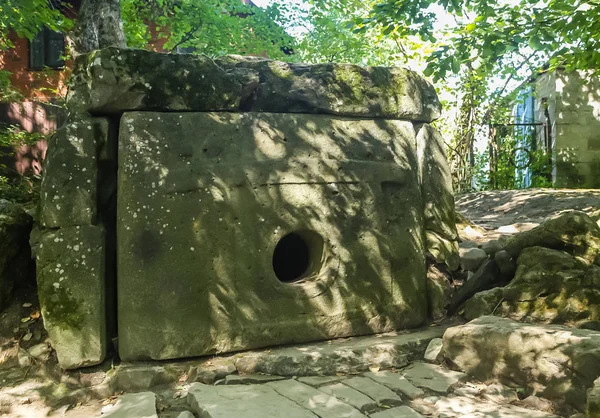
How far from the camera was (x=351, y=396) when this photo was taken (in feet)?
10.8

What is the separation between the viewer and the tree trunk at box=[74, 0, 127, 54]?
6.29 m

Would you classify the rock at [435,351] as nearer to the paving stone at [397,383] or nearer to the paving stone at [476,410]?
the paving stone at [397,383]

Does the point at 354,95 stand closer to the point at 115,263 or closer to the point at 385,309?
the point at 385,309

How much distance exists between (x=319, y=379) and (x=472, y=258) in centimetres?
212

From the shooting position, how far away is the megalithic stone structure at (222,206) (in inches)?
148

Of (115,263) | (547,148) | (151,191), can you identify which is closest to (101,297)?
(115,263)

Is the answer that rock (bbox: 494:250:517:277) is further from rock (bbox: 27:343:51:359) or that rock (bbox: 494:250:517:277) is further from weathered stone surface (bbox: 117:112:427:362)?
rock (bbox: 27:343:51:359)

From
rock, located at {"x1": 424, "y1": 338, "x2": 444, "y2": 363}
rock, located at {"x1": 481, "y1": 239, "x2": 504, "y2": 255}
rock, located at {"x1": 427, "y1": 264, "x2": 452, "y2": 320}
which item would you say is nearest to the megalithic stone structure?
rock, located at {"x1": 427, "y1": 264, "x2": 452, "y2": 320}

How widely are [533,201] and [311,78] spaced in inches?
190

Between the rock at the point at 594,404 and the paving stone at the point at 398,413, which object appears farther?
the paving stone at the point at 398,413

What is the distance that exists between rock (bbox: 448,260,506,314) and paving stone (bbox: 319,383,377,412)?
166 centimetres

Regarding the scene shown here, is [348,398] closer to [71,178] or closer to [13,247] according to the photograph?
[71,178]

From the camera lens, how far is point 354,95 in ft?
14.8

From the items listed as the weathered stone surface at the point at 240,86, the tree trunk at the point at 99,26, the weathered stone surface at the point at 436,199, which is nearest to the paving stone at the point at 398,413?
the weathered stone surface at the point at 436,199
